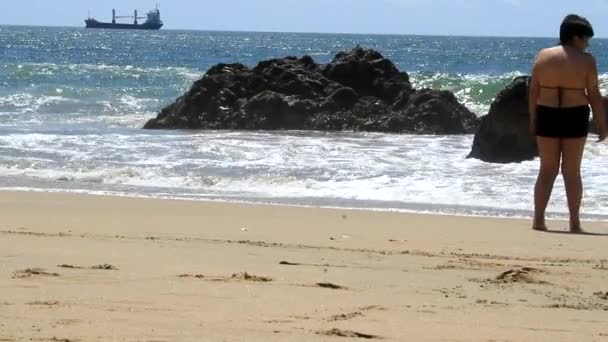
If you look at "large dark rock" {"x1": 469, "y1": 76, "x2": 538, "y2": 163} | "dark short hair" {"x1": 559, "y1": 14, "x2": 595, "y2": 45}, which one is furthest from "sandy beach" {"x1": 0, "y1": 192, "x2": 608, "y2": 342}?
"large dark rock" {"x1": 469, "y1": 76, "x2": 538, "y2": 163}

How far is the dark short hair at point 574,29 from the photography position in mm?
7879

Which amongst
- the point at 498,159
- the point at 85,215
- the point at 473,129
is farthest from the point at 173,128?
the point at 85,215

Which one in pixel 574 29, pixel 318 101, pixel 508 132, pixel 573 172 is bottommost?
pixel 318 101

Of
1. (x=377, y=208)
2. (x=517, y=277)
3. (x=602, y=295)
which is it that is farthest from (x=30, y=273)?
(x=377, y=208)

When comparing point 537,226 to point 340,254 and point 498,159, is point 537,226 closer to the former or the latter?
point 340,254

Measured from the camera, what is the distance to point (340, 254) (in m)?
6.41

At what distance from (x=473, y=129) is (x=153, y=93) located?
48.3 feet

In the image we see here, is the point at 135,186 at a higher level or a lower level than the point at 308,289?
lower

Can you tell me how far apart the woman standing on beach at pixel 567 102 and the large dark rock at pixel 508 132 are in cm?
546

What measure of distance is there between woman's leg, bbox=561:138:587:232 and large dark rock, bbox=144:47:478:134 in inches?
Answer: 432

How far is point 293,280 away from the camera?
211 inches

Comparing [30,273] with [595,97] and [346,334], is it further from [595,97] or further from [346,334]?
[595,97]

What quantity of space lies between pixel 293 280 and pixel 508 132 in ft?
30.5

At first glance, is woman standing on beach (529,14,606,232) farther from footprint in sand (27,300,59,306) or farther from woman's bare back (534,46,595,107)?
footprint in sand (27,300,59,306)
